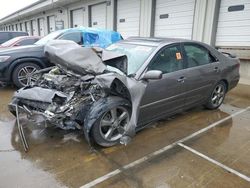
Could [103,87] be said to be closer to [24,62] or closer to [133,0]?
[24,62]

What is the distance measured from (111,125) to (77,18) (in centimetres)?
1539

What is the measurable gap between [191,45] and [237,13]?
196 inches

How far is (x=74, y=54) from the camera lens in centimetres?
361

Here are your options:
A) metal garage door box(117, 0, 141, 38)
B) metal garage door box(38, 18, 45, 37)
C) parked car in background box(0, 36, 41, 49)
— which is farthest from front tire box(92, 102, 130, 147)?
metal garage door box(38, 18, 45, 37)

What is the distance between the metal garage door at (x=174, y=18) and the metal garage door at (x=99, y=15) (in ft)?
14.6

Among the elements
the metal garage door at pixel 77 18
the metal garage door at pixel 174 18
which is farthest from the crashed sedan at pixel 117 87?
the metal garage door at pixel 77 18

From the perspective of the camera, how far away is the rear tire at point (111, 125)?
119 inches

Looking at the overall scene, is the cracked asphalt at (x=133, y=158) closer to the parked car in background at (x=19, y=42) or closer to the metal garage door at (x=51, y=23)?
the parked car in background at (x=19, y=42)

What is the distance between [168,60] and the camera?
3691 mm

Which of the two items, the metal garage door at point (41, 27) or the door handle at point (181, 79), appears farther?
the metal garage door at point (41, 27)

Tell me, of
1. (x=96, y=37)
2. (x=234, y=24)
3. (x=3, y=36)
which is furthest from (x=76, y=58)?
(x=3, y=36)

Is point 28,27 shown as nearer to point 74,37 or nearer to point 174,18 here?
point 174,18

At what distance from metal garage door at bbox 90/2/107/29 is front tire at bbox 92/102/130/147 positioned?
1197cm

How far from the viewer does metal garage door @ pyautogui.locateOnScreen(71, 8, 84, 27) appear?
53.5 ft
